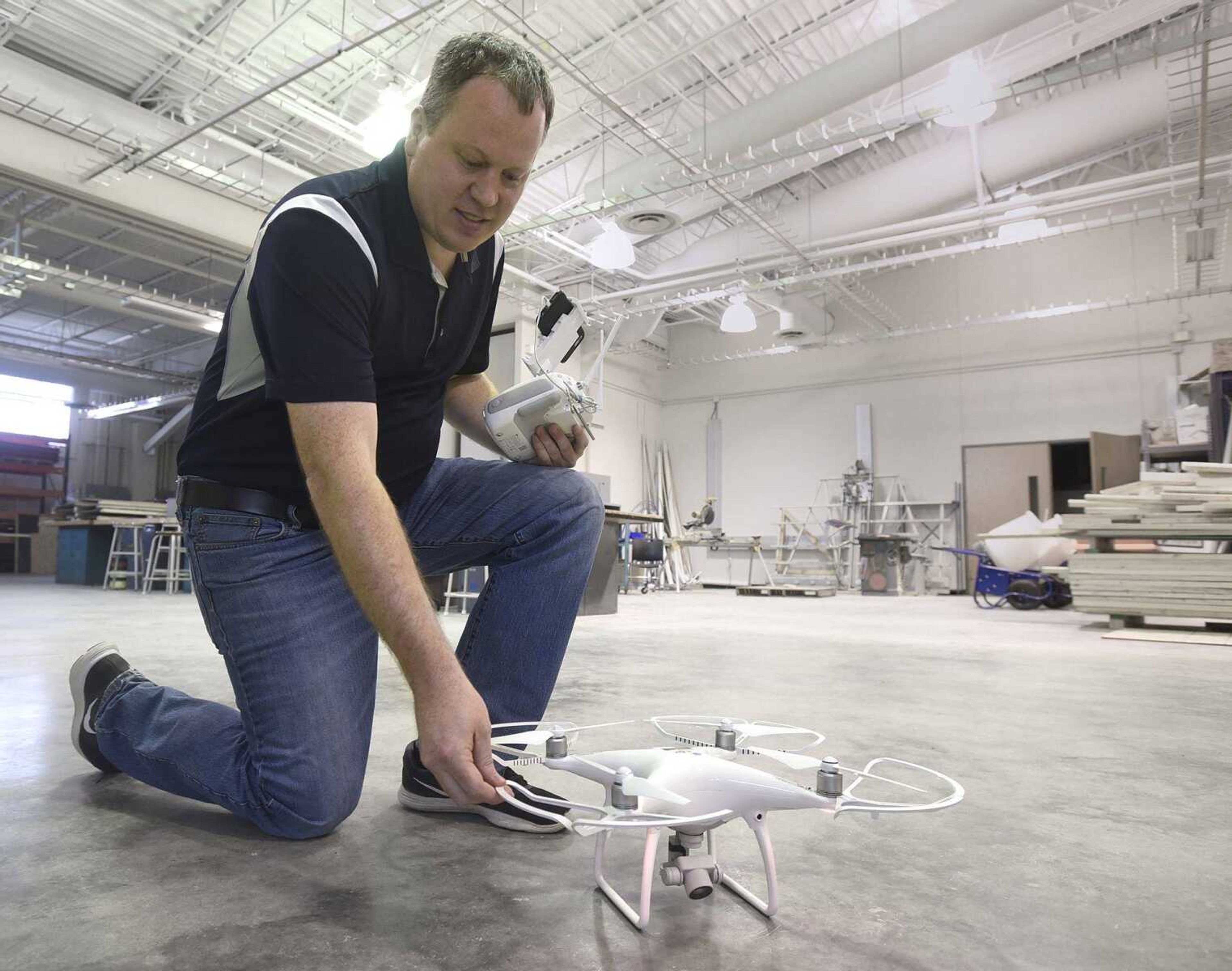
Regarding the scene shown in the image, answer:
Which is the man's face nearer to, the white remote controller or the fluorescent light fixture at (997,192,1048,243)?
the white remote controller

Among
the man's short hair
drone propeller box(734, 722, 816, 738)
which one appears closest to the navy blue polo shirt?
the man's short hair

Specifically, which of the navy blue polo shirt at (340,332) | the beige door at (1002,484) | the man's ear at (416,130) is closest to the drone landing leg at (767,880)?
the navy blue polo shirt at (340,332)

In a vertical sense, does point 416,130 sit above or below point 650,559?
above

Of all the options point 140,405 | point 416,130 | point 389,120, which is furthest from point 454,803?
point 140,405

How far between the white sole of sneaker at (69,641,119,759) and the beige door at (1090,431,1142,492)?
30.4 feet

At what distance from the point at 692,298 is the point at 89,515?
7218 millimetres

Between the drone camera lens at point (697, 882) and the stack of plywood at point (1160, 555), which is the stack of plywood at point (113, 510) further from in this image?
the drone camera lens at point (697, 882)

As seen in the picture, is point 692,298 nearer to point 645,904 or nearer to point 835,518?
point 835,518

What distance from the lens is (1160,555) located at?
4.25 m

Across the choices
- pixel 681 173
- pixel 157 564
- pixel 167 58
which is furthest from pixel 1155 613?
pixel 157 564

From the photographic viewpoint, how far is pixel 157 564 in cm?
904

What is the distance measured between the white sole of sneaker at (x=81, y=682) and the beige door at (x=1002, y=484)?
9.88 m

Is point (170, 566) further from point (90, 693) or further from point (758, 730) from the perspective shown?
point (758, 730)

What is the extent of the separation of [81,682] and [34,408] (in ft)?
50.7
